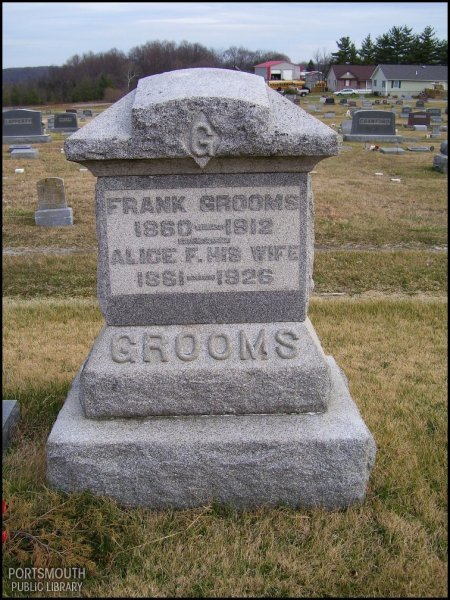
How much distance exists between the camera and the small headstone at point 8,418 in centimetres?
345

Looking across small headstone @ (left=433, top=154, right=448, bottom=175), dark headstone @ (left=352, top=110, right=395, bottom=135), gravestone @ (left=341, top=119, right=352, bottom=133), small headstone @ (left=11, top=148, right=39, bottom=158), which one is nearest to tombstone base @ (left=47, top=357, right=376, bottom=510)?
small headstone @ (left=433, top=154, right=448, bottom=175)

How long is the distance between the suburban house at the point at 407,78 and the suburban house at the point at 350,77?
542 mm

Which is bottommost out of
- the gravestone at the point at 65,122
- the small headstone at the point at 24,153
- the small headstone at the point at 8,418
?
the small headstone at the point at 8,418

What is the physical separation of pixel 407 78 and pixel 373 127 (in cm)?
2007

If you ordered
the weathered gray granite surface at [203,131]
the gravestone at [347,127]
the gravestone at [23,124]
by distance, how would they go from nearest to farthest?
1. the weathered gray granite surface at [203,131]
2. the gravestone at [23,124]
3. the gravestone at [347,127]

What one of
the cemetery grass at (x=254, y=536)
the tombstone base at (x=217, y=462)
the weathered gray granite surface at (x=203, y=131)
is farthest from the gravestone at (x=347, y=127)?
the tombstone base at (x=217, y=462)

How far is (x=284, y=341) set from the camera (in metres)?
3.07

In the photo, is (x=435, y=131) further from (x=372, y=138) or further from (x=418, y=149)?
(x=418, y=149)

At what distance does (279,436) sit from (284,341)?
18.1 inches

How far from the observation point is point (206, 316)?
3135mm

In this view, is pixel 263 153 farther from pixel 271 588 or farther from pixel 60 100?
pixel 60 100

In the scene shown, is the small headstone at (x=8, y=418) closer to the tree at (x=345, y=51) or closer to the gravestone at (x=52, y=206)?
the gravestone at (x=52, y=206)

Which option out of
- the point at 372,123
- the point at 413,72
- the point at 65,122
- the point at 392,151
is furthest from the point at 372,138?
the point at 413,72

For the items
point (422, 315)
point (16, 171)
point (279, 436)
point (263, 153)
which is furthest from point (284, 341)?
point (16, 171)
